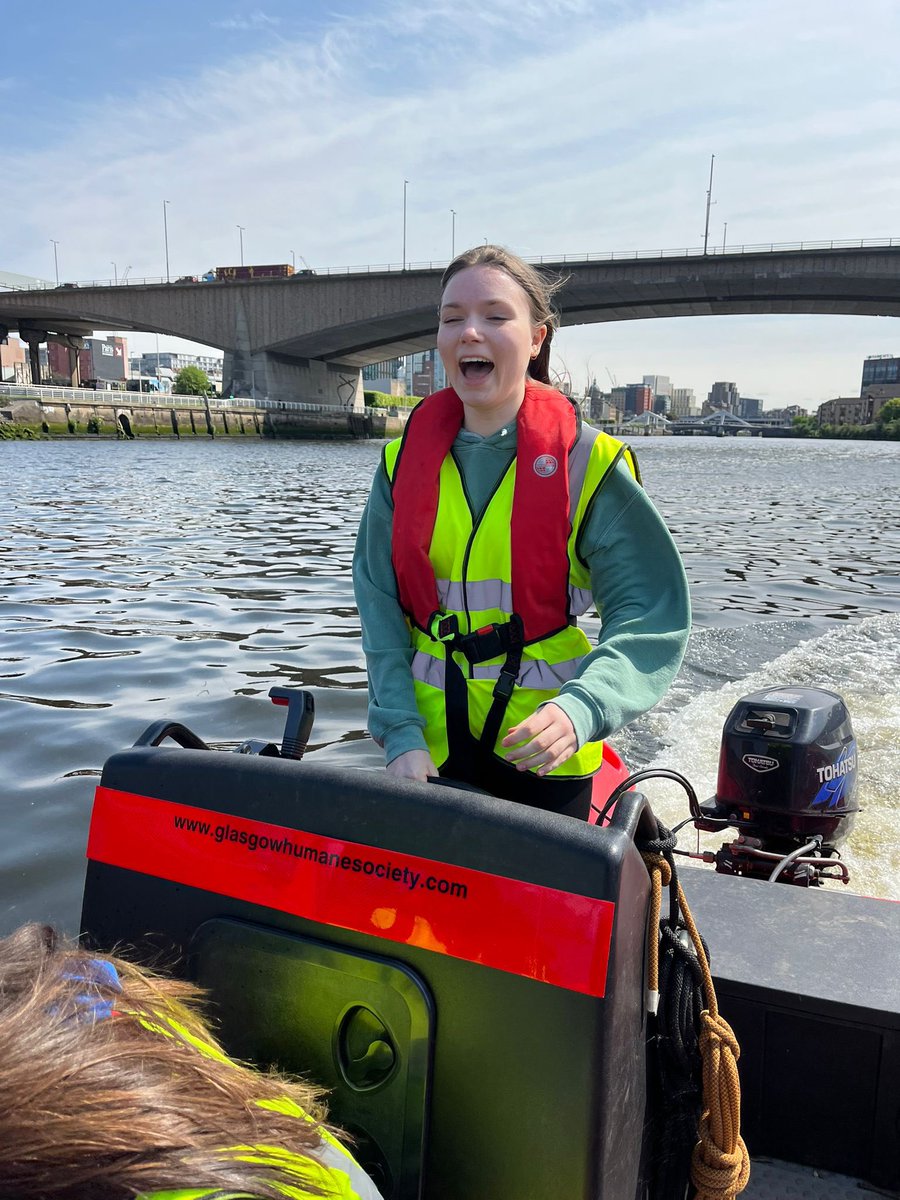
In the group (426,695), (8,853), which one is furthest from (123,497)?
(426,695)

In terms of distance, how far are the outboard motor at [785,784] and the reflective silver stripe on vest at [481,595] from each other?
123 centimetres

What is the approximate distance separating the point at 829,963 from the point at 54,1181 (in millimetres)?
1576

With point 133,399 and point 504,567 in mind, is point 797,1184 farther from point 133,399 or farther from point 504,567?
point 133,399

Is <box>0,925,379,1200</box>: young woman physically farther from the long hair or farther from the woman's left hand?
the woman's left hand

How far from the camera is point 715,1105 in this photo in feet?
5.00

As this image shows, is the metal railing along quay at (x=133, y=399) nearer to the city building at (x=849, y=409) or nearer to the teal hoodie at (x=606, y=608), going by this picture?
the teal hoodie at (x=606, y=608)

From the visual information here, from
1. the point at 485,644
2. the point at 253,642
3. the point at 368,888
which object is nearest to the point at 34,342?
the point at 253,642

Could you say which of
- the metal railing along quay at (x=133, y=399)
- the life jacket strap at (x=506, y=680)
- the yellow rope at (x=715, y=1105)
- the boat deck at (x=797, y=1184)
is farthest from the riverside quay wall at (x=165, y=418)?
the yellow rope at (x=715, y=1105)

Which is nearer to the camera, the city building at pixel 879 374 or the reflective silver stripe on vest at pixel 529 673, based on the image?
the reflective silver stripe on vest at pixel 529 673

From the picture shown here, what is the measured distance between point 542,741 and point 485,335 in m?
0.99

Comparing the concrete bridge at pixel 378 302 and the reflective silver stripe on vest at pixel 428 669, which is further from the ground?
the concrete bridge at pixel 378 302

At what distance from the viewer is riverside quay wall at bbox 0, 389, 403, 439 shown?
40875mm

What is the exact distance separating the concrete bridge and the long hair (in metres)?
50.0

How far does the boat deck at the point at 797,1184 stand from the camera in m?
1.92
